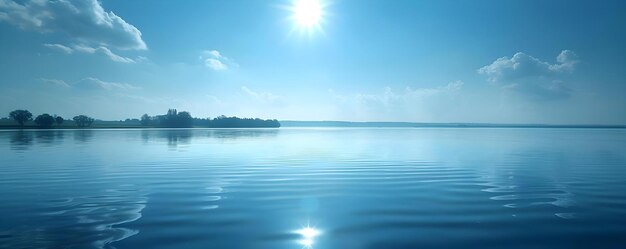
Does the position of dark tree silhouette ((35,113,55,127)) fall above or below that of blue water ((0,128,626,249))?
above

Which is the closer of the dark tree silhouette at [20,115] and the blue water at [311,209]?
the blue water at [311,209]

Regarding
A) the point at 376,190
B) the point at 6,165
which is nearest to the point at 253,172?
the point at 376,190

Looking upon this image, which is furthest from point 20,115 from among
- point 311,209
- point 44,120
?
point 311,209

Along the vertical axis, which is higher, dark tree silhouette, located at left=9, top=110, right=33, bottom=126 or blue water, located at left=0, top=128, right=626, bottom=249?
dark tree silhouette, located at left=9, top=110, right=33, bottom=126

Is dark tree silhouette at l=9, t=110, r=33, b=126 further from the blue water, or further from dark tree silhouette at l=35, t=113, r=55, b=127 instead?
the blue water

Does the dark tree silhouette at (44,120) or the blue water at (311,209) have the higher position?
the dark tree silhouette at (44,120)

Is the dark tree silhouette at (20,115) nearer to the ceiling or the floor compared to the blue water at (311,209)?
nearer to the ceiling

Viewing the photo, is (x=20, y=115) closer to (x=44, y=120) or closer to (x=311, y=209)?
(x=44, y=120)

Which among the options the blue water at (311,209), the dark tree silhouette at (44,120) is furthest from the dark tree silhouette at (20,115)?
the blue water at (311,209)

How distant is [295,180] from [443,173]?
10579mm

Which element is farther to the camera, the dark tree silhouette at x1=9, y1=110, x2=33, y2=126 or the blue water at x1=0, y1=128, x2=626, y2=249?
the dark tree silhouette at x1=9, y1=110, x2=33, y2=126

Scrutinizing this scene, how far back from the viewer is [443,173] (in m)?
21.9

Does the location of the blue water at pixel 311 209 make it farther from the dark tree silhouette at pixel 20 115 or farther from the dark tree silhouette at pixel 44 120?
the dark tree silhouette at pixel 20 115

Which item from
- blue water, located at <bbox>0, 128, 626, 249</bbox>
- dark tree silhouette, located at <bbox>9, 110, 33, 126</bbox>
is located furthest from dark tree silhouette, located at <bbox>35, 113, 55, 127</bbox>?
blue water, located at <bbox>0, 128, 626, 249</bbox>
